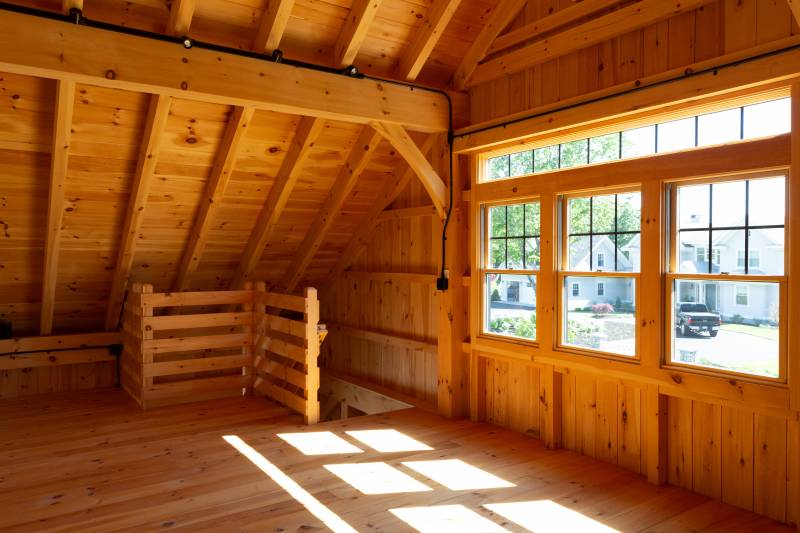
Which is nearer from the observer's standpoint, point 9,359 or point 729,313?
point 729,313

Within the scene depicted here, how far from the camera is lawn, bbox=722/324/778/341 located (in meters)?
2.98

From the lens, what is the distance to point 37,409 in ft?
16.6

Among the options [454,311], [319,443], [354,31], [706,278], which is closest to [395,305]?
[454,311]

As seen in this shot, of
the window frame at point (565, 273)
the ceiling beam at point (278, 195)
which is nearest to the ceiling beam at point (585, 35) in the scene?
the window frame at point (565, 273)

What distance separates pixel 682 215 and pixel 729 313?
0.59 metres

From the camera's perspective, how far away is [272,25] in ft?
11.8

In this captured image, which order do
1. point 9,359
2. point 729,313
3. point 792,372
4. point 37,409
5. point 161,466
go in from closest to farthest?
point 792,372, point 729,313, point 161,466, point 37,409, point 9,359

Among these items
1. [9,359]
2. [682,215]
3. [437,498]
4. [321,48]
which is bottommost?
[437,498]

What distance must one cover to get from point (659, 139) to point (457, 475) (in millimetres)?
2272

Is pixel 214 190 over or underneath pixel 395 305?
over

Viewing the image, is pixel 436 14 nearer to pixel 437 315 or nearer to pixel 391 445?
pixel 437 315

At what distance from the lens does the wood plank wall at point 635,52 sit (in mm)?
2994

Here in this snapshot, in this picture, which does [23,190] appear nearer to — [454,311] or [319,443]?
[319,443]

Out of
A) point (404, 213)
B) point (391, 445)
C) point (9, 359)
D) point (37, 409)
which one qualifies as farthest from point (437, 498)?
point (9, 359)
